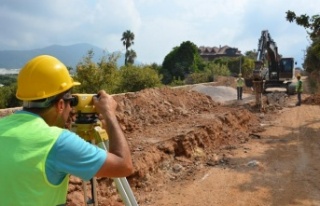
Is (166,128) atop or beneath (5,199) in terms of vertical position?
beneath

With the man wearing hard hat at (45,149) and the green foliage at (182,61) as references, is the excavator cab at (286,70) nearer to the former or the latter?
the green foliage at (182,61)

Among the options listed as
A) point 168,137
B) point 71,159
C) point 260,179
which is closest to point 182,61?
point 168,137

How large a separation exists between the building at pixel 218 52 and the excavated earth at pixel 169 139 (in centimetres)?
7370

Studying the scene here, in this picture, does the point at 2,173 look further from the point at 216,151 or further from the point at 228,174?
the point at 216,151

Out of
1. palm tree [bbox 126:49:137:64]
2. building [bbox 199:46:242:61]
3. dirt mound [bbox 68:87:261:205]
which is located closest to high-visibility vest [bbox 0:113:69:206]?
dirt mound [bbox 68:87:261:205]

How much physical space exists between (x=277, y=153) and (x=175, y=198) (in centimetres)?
389

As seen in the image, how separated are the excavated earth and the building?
242 ft

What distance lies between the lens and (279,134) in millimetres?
11062

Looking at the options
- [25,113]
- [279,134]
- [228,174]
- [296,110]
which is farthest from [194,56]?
[25,113]

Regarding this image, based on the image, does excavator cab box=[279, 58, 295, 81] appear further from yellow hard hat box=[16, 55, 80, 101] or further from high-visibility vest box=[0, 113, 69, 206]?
high-visibility vest box=[0, 113, 69, 206]

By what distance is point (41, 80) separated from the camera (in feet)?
5.39

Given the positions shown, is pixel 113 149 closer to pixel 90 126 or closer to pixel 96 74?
pixel 90 126

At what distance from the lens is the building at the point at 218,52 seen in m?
86.6

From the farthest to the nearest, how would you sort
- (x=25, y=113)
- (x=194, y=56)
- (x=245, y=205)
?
1. (x=194, y=56)
2. (x=245, y=205)
3. (x=25, y=113)
